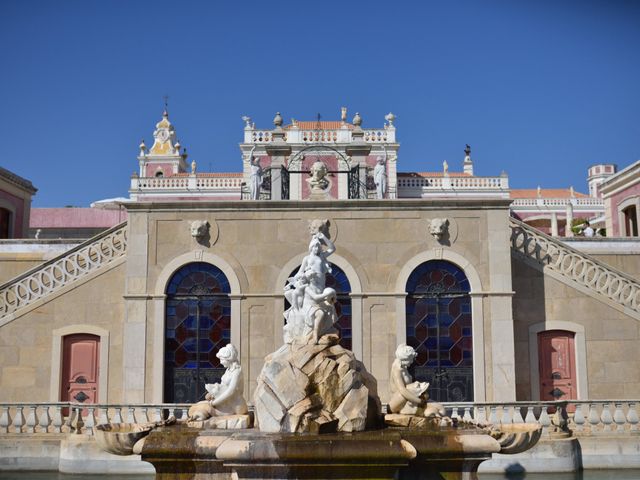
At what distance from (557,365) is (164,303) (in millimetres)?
10589

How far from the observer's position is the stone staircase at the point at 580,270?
843 inches

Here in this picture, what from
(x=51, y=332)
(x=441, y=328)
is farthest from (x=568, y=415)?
(x=51, y=332)

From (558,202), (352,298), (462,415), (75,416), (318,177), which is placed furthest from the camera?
(558,202)

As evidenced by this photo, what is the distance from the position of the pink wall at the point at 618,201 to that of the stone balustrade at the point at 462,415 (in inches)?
598

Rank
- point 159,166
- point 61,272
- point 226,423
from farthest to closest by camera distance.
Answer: point 159,166, point 61,272, point 226,423

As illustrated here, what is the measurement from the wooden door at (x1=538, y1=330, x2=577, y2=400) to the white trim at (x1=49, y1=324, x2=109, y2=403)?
11627 millimetres

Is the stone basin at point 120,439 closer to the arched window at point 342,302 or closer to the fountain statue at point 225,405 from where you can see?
the fountain statue at point 225,405

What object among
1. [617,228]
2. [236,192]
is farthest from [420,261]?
[236,192]

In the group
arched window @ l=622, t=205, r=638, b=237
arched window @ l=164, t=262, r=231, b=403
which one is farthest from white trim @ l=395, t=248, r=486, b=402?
arched window @ l=622, t=205, r=638, b=237

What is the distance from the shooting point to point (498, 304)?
20.6 metres

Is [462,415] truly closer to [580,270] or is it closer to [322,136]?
[580,270]

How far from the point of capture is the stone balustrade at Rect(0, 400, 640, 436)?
17344 millimetres

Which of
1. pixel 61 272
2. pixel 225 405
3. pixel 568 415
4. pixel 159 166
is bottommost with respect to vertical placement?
pixel 568 415

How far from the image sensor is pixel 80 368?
70.7ft
